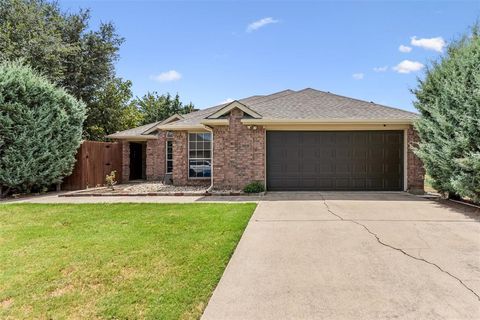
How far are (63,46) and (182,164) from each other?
480 inches

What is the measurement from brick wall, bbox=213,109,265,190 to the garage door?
0.45m

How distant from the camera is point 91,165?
1345cm

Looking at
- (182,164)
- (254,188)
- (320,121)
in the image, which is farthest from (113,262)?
(182,164)

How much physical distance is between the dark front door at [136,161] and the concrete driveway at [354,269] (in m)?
11.8

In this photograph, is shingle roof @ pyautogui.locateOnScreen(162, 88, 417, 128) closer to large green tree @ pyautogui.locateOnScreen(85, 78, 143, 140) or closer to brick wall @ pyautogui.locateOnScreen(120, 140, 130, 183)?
brick wall @ pyautogui.locateOnScreen(120, 140, 130, 183)

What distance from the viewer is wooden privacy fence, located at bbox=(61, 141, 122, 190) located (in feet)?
42.4

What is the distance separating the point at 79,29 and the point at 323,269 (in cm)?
2414

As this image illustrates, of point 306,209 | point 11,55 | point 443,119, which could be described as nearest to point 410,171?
point 443,119

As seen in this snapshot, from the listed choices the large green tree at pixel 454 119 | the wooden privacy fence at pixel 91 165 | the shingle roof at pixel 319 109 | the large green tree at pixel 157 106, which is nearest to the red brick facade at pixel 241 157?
the shingle roof at pixel 319 109

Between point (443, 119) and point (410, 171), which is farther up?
point (443, 119)

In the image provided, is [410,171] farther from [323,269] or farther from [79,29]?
[79,29]

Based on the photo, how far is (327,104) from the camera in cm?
1289

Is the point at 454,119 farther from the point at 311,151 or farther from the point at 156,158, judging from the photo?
the point at 156,158

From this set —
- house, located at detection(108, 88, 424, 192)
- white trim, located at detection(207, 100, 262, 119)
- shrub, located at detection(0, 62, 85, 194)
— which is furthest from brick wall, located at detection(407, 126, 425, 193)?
shrub, located at detection(0, 62, 85, 194)
